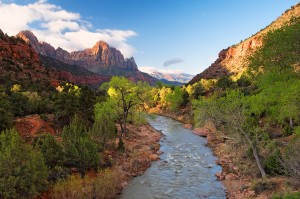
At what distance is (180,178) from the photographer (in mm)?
30047

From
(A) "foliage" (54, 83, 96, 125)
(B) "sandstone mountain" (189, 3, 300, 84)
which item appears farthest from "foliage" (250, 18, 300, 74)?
(B) "sandstone mountain" (189, 3, 300, 84)

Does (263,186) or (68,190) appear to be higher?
(263,186)

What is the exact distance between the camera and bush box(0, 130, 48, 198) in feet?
56.9

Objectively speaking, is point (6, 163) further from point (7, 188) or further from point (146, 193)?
point (146, 193)

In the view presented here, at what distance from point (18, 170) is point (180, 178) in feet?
55.1

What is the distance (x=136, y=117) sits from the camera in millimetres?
49469

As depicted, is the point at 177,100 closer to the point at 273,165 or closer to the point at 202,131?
the point at 202,131

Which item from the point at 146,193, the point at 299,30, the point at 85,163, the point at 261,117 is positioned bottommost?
the point at 146,193

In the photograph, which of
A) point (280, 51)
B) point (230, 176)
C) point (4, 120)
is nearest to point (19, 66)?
point (4, 120)

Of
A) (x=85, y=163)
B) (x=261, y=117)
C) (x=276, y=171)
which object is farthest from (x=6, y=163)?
(x=261, y=117)

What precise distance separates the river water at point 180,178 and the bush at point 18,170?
800 centimetres

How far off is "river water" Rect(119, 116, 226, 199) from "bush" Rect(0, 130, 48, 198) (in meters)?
8.00

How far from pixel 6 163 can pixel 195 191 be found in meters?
15.7

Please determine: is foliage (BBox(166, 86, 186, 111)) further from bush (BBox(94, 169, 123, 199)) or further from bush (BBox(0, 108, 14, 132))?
bush (BBox(94, 169, 123, 199))
